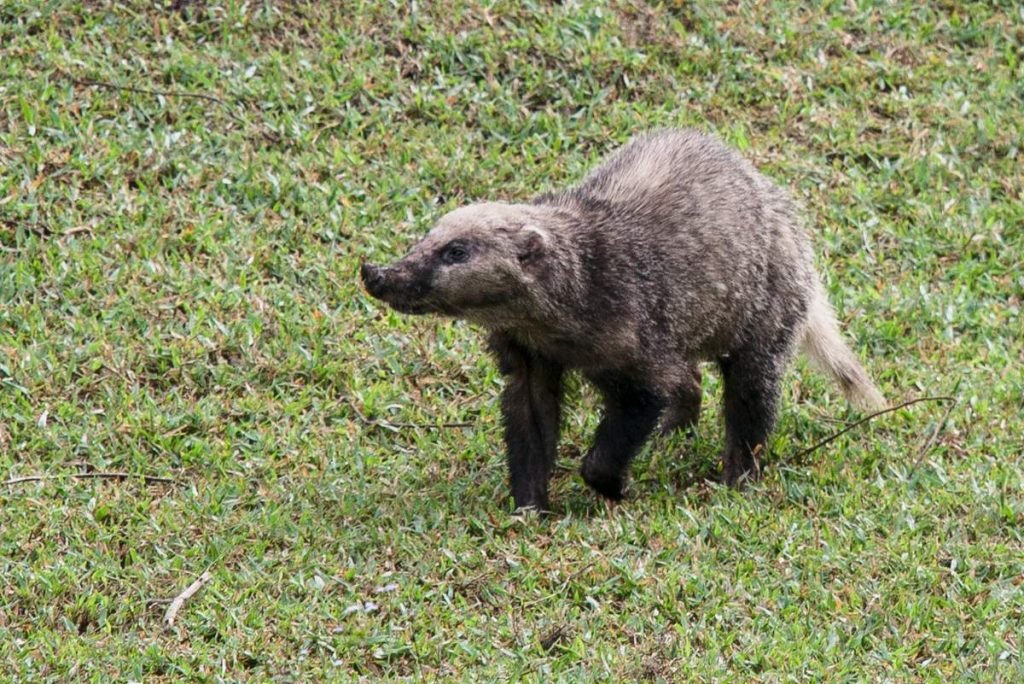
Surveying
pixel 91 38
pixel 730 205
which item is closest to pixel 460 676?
→ pixel 730 205

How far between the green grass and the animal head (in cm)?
96

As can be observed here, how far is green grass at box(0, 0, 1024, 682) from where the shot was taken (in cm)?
704

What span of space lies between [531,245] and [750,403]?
4.84 ft

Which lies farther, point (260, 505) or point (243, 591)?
point (260, 505)

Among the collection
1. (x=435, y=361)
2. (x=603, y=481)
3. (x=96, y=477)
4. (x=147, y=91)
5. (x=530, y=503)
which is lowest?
(x=96, y=477)

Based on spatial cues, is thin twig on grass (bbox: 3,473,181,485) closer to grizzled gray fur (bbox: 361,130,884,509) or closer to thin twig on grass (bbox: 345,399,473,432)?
thin twig on grass (bbox: 345,399,473,432)

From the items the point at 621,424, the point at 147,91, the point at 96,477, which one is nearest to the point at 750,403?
the point at 621,424

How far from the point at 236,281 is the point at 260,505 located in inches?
75.2

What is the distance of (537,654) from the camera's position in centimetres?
687

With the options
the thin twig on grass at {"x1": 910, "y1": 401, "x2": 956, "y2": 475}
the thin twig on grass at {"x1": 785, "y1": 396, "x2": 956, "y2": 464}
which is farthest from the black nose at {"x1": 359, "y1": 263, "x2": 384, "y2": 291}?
the thin twig on grass at {"x1": 910, "y1": 401, "x2": 956, "y2": 475}

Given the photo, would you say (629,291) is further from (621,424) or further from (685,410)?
(685,410)

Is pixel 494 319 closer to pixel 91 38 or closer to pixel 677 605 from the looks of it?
pixel 677 605

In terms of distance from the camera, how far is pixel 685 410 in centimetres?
902

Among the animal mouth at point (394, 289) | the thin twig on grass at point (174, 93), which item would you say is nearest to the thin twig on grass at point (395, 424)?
the animal mouth at point (394, 289)
